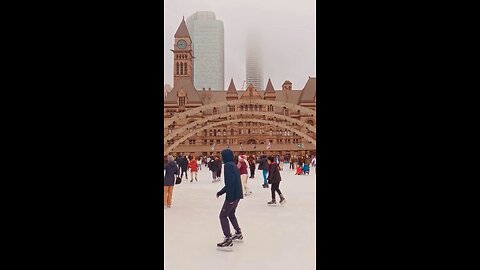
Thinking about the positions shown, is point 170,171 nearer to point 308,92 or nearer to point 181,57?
point 308,92

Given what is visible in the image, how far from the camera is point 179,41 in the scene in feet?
185

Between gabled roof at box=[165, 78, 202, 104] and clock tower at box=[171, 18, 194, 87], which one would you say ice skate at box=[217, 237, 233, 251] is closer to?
gabled roof at box=[165, 78, 202, 104]

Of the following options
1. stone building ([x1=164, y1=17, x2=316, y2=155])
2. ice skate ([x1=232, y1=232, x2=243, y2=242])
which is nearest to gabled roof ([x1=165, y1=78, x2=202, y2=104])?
stone building ([x1=164, y1=17, x2=316, y2=155])

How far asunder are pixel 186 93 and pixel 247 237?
48.6m

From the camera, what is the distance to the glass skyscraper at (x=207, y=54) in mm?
69688

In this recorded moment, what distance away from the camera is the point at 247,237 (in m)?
5.10

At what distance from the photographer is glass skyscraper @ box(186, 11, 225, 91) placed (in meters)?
69.7

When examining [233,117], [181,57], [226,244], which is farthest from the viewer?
[181,57]

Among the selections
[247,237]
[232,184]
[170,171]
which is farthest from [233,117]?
[232,184]

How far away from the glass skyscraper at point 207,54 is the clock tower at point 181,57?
12.7 metres
